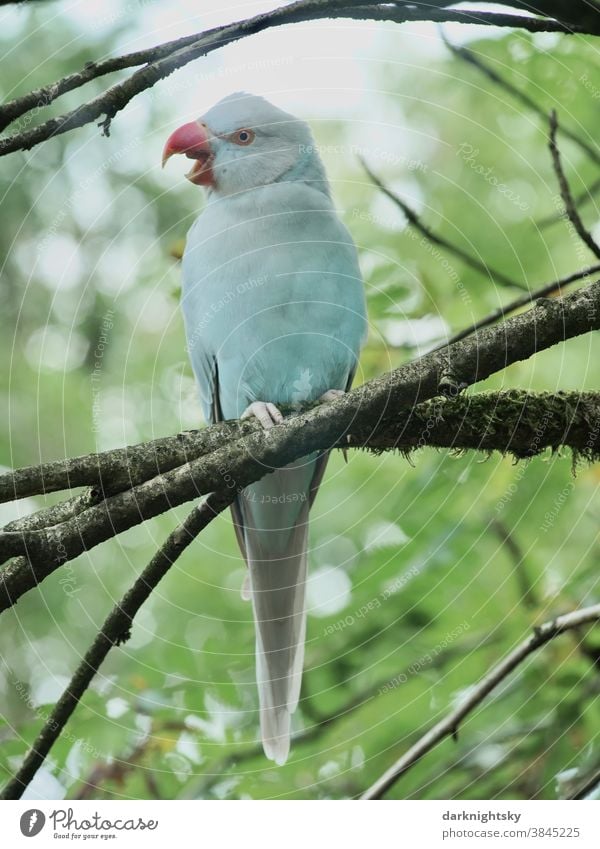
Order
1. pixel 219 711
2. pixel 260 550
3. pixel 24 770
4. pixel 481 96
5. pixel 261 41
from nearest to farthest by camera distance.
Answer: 1. pixel 24 770
2. pixel 261 41
3. pixel 219 711
4. pixel 481 96
5. pixel 260 550

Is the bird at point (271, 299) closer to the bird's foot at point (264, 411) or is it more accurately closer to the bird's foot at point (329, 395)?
the bird's foot at point (329, 395)

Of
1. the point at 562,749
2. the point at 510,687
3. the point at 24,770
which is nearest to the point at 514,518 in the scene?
the point at 510,687

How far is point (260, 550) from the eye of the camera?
2240 mm

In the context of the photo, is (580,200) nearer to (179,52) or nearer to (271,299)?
(271,299)

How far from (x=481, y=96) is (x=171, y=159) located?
87 cm

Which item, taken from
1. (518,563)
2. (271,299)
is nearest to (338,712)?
(518,563)

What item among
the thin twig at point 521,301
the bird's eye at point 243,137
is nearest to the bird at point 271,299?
the bird's eye at point 243,137

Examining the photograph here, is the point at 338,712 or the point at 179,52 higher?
the point at 179,52

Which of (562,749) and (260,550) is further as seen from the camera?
(260,550)

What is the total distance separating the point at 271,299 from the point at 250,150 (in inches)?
18.1

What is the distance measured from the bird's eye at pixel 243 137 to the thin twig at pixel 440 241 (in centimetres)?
36

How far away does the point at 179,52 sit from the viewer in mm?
1520

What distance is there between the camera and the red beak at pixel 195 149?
2.06 m
